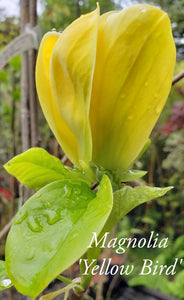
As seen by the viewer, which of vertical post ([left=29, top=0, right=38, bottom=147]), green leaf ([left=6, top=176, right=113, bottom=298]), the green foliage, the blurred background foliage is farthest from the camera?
the green foliage

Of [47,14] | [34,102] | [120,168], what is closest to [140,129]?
[120,168]

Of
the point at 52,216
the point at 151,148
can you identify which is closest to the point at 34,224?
the point at 52,216

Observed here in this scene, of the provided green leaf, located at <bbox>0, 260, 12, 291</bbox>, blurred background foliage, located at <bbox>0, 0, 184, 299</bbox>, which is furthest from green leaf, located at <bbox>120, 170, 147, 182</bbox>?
blurred background foliage, located at <bbox>0, 0, 184, 299</bbox>

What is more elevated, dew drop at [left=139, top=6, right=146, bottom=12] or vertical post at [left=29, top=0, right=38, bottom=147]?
dew drop at [left=139, top=6, right=146, bottom=12]

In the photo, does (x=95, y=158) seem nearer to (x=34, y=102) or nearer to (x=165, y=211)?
(x=34, y=102)

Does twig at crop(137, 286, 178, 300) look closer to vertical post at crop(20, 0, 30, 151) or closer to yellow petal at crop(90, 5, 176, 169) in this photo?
vertical post at crop(20, 0, 30, 151)

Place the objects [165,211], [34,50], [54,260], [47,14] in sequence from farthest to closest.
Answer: [165,211]
[47,14]
[34,50]
[54,260]
